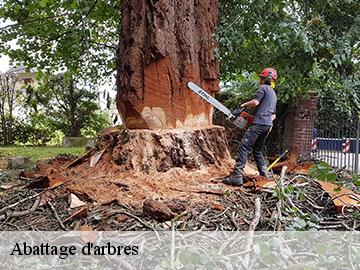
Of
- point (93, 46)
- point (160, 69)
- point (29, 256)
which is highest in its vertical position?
point (93, 46)

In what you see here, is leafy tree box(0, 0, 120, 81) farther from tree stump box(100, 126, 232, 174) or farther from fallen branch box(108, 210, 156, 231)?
fallen branch box(108, 210, 156, 231)

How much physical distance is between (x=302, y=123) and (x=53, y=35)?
18.3ft

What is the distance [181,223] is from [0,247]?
3.85ft

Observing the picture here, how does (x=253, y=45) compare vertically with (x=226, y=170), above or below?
above

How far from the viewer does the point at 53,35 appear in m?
8.00

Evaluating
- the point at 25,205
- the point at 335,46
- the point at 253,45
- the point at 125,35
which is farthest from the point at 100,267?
the point at 253,45

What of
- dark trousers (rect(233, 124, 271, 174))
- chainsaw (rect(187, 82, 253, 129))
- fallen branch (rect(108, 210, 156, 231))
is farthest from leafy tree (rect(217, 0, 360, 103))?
fallen branch (rect(108, 210, 156, 231))

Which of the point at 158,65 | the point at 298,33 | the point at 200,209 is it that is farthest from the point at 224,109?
the point at 200,209

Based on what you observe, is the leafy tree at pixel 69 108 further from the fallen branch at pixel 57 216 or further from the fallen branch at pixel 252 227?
the fallen branch at pixel 252 227

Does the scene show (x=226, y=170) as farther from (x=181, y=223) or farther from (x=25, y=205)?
(x=25, y=205)

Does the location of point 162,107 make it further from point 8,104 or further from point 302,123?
point 8,104

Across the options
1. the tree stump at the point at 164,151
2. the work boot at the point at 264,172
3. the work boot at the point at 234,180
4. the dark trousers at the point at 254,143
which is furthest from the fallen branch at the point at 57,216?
the work boot at the point at 264,172

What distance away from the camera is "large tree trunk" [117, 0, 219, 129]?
12.9ft

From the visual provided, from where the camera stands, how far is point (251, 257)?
2.38 m
